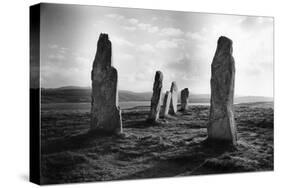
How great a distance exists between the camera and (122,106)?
1281 cm

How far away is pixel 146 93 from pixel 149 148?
1.22 m

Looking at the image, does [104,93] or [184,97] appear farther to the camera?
[184,97]

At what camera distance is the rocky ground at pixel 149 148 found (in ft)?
39.3

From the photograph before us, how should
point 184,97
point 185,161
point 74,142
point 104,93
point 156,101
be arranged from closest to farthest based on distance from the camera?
point 74,142, point 104,93, point 185,161, point 156,101, point 184,97

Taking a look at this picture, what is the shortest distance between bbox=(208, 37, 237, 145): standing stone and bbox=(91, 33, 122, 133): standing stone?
7.52 ft

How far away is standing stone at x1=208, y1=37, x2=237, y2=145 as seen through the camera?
1348cm

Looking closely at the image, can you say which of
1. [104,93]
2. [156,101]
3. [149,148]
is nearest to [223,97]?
[156,101]

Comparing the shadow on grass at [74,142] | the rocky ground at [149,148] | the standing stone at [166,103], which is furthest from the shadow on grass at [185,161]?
the shadow on grass at [74,142]

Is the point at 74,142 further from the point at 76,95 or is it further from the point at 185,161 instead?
the point at 185,161

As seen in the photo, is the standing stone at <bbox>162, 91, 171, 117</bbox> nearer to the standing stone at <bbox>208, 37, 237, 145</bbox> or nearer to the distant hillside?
the distant hillside

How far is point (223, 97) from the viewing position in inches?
533

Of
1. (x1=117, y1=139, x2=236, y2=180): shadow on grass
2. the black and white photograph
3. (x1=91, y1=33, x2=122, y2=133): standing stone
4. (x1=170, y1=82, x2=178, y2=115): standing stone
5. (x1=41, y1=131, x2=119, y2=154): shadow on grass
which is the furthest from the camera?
(x1=170, y1=82, x2=178, y2=115): standing stone

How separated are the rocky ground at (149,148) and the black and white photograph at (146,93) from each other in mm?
22

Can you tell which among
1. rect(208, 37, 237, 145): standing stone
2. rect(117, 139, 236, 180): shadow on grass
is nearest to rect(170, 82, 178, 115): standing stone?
rect(208, 37, 237, 145): standing stone
